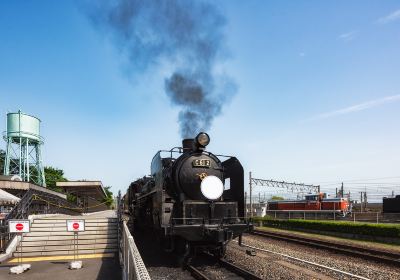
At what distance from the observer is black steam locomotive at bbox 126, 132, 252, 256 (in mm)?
10641

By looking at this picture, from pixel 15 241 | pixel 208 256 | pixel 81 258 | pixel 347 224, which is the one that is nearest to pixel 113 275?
pixel 81 258

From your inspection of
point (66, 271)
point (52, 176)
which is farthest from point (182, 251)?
point (52, 176)

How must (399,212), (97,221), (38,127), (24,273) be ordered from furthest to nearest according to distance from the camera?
(38,127), (399,212), (97,221), (24,273)

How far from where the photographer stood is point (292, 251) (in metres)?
14.7

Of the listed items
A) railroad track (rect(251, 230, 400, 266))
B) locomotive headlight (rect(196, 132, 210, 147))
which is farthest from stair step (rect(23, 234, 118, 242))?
railroad track (rect(251, 230, 400, 266))

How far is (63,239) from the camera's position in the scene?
48.7 feet

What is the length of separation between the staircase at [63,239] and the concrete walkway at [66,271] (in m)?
1.74

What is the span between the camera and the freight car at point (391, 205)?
3269 cm

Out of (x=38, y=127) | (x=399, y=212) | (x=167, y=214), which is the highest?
(x=38, y=127)

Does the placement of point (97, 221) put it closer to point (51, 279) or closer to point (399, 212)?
point (51, 279)

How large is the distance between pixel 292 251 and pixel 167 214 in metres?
6.37

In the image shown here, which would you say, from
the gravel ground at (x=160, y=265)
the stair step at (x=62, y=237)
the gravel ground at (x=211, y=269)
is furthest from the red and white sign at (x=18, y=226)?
the gravel ground at (x=211, y=269)

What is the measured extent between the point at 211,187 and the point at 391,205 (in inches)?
1092

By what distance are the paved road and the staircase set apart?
1.80 m
